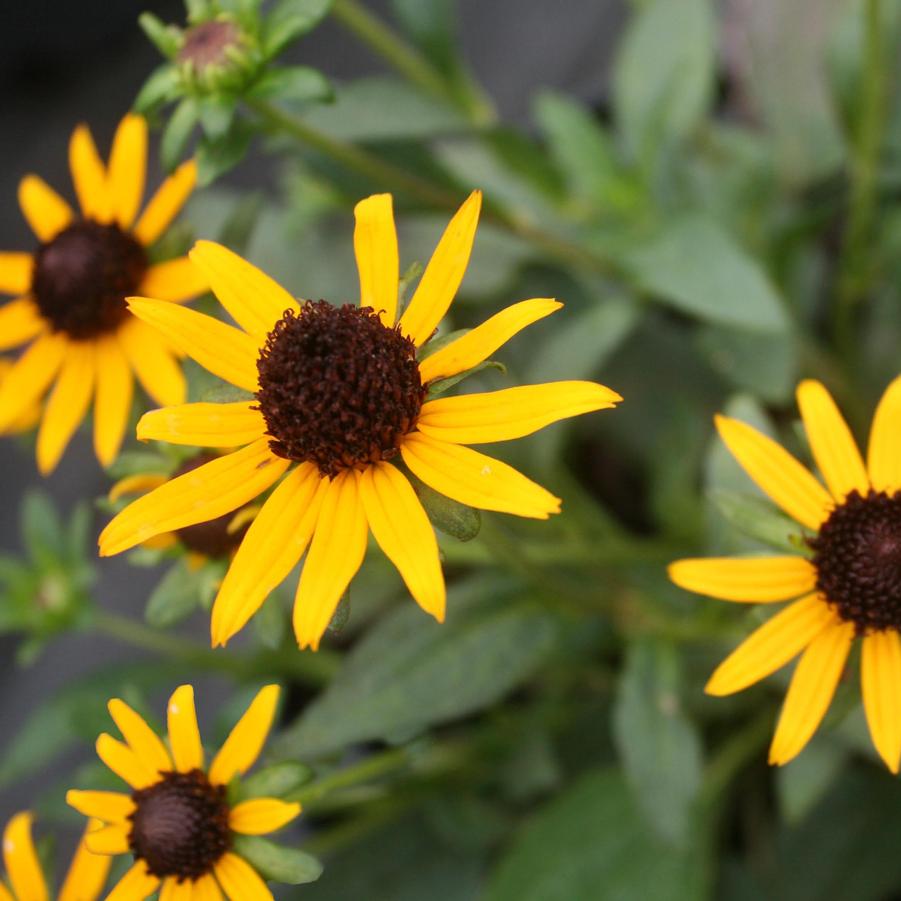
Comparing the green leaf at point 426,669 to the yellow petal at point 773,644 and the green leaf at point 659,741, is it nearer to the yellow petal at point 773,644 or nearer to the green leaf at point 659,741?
the green leaf at point 659,741

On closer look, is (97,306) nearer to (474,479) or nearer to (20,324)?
(20,324)

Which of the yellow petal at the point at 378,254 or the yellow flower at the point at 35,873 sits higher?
the yellow petal at the point at 378,254

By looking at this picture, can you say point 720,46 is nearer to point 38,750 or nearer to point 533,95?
point 533,95

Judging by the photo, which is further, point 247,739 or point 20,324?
point 20,324

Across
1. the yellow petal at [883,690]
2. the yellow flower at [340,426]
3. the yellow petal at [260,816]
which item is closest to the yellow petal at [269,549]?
the yellow flower at [340,426]

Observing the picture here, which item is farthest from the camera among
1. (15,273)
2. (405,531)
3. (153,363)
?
(15,273)

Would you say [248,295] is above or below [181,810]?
above

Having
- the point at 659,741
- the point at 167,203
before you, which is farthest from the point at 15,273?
the point at 659,741
